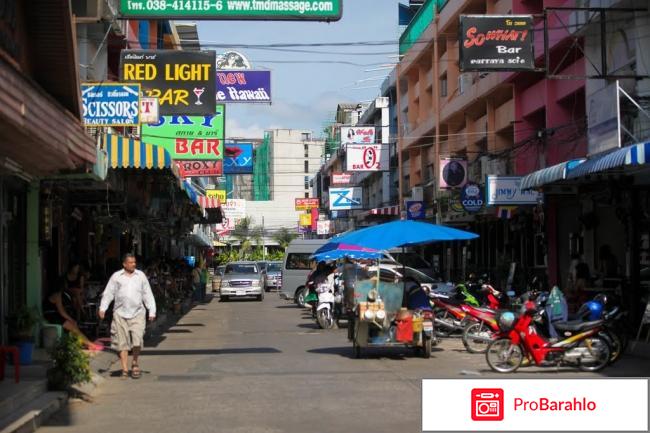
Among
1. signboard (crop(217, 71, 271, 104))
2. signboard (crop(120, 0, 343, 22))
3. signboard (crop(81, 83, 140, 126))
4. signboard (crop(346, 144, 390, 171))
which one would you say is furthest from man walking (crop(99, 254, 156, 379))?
signboard (crop(346, 144, 390, 171))

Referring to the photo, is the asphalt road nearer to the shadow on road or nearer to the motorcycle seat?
the shadow on road

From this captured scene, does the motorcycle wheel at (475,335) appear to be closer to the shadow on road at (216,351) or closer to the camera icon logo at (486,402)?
the shadow on road at (216,351)

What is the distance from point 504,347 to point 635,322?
6.22 metres

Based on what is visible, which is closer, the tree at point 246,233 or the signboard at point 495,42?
the signboard at point 495,42

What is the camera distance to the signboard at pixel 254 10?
395 inches

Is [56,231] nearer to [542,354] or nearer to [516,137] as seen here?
[542,354]

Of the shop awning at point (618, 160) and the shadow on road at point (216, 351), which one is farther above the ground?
the shop awning at point (618, 160)

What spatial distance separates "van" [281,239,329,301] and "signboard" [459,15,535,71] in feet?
47.6

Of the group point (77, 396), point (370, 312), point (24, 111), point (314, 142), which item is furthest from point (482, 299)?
point (314, 142)

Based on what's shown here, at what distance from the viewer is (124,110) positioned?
15.1 meters

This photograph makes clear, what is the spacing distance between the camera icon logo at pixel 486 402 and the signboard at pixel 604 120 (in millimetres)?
13391

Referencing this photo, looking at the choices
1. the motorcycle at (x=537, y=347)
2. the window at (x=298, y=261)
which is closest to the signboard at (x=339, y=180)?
the window at (x=298, y=261)

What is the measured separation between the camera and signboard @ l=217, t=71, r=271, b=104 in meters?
23.8

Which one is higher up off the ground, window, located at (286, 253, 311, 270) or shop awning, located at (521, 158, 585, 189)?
shop awning, located at (521, 158, 585, 189)
